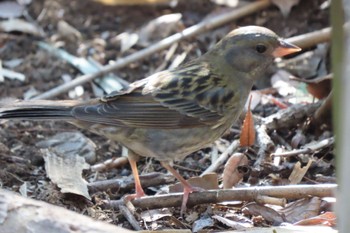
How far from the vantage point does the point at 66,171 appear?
14.3 feet

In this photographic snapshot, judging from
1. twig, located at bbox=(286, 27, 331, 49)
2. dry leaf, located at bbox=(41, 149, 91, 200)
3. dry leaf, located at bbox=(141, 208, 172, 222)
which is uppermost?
twig, located at bbox=(286, 27, 331, 49)

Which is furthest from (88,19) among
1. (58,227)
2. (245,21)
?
(58,227)

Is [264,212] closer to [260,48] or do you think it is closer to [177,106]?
[177,106]

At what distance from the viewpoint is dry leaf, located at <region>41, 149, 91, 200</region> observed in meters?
4.12

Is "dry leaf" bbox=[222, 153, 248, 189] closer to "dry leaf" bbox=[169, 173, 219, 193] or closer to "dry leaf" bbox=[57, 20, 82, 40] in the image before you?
"dry leaf" bbox=[169, 173, 219, 193]

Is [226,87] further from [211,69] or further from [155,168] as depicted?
[155,168]

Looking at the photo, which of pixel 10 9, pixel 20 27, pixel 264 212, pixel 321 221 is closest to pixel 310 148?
pixel 264 212

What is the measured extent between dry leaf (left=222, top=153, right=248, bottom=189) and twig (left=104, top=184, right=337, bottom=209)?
28 centimetres

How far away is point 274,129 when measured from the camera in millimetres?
4863

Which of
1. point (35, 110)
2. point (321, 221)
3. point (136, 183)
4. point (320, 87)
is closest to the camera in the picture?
point (321, 221)

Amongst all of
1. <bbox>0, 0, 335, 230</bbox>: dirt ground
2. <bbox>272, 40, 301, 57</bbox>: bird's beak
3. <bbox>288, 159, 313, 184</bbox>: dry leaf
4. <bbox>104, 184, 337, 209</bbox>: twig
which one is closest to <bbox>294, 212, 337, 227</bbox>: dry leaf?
<bbox>104, 184, 337, 209</bbox>: twig

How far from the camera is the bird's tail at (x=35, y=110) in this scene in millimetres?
3957

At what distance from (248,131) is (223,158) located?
229 mm

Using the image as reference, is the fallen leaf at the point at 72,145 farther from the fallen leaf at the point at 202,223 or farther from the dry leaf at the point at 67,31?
the dry leaf at the point at 67,31
